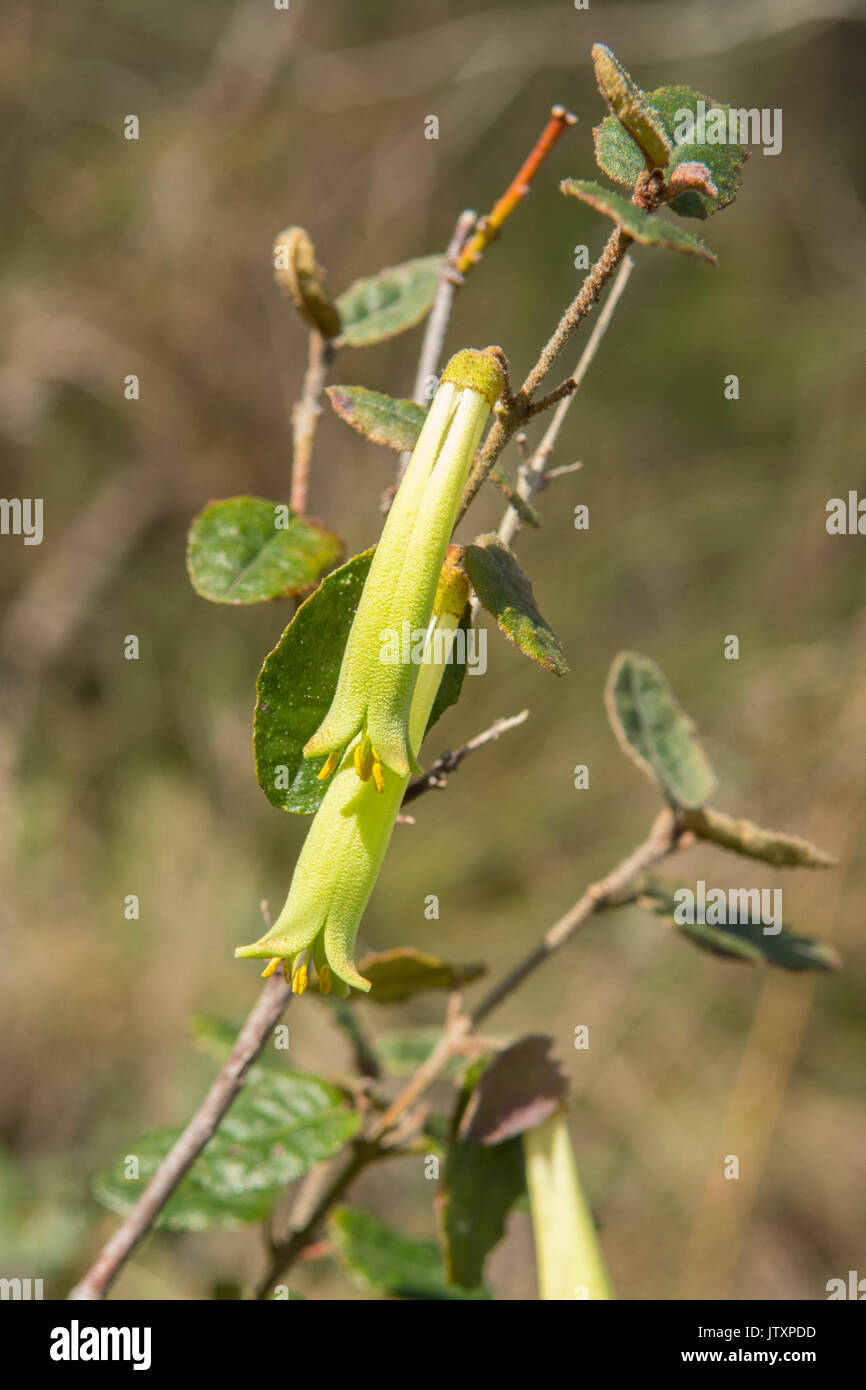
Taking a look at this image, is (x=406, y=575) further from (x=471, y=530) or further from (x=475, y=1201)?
(x=471, y=530)

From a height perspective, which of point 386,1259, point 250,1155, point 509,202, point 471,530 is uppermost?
point 471,530

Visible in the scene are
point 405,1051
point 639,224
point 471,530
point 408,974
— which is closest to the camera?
point 639,224

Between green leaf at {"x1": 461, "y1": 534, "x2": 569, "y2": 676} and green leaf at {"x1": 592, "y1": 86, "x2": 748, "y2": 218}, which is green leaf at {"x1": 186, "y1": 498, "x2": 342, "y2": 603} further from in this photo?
green leaf at {"x1": 592, "y1": 86, "x2": 748, "y2": 218}

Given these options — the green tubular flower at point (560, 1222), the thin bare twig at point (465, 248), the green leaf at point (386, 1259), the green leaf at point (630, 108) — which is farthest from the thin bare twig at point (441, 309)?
the green leaf at point (386, 1259)

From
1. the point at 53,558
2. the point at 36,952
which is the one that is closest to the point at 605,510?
the point at 53,558

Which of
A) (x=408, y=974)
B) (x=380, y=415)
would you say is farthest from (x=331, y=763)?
(x=408, y=974)

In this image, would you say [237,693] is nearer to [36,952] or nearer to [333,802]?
[36,952]

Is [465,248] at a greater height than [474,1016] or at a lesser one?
greater
